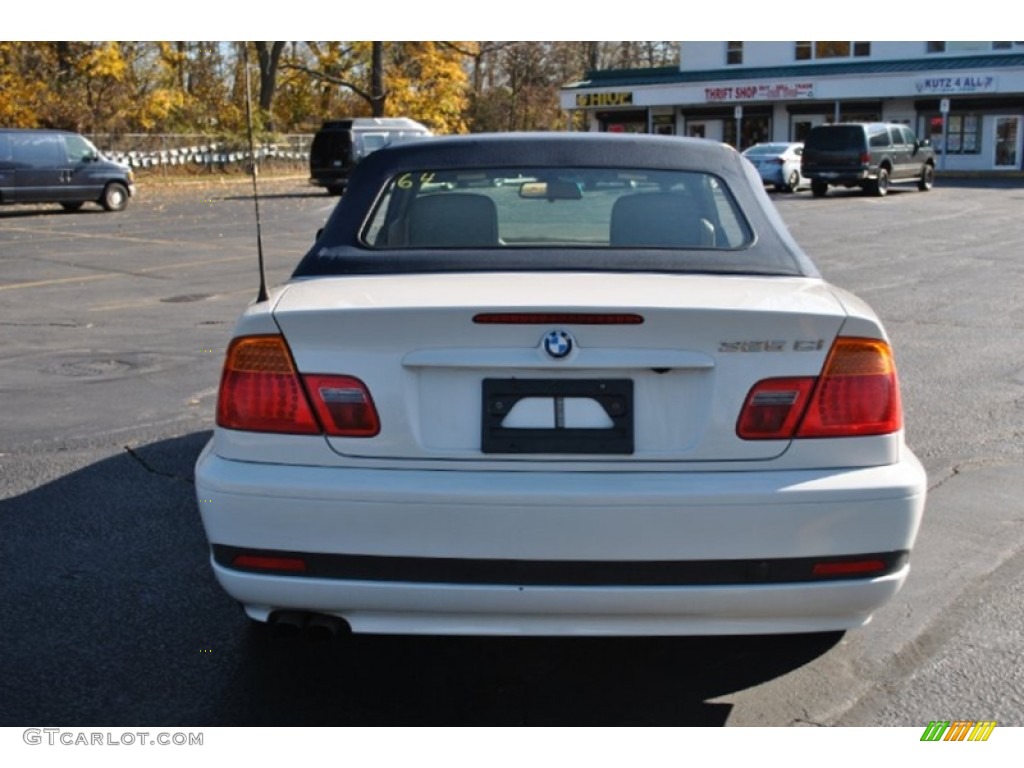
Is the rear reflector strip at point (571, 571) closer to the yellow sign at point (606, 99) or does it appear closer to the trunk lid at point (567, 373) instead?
the trunk lid at point (567, 373)

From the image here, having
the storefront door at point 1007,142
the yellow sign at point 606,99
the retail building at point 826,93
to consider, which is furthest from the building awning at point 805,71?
the storefront door at point 1007,142

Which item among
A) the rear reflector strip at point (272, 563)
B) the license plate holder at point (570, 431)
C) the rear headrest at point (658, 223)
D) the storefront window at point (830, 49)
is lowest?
the rear reflector strip at point (272, 563)

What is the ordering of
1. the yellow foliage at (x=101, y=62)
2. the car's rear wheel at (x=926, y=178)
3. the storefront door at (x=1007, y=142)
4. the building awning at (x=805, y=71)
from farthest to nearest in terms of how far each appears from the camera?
the storefront door at (x=1007, y=142), the building awning at (x=805, y=71), the yellow foliage at (x=101, y=62), the car's rear wheel at (x=926, y=178)

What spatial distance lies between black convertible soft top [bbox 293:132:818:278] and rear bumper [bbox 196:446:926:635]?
2.91 feet

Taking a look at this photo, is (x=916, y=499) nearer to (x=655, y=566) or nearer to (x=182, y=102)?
(x=655, y=566)

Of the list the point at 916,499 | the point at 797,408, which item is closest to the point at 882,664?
the point at 916,499

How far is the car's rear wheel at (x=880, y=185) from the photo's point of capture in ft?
109

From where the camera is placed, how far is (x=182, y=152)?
42031mm

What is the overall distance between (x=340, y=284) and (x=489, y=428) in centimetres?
79

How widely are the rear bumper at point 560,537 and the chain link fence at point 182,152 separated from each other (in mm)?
39488

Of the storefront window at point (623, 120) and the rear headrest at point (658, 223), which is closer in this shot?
the rear headrest at point (658, 223)

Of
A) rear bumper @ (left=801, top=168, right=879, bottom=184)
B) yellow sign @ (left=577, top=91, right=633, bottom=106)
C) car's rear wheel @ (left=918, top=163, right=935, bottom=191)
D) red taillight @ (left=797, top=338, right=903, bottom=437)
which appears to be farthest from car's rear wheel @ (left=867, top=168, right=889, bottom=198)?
red taillight @ (left=797, top=338, right=903, bottom=437)

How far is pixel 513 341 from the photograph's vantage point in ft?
10.3
